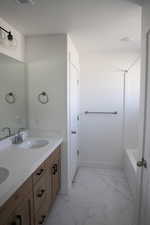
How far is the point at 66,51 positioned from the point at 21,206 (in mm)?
1951

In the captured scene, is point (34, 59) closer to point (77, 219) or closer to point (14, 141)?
point (14, 141)

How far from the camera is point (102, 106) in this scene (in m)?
3.36

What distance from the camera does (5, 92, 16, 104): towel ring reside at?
2110mm

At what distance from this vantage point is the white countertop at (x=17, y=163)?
1.10m

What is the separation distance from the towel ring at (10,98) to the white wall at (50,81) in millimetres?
286

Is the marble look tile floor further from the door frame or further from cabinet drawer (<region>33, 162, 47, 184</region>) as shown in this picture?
cabinet drawer (<region>33, 162, 47, 184</region>)

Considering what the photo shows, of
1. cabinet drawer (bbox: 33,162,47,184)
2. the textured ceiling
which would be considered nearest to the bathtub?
cabinet drawer (bbox: 33,162,47,184)

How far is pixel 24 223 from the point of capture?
51.3 inches

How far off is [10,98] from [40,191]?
1256 millimetres

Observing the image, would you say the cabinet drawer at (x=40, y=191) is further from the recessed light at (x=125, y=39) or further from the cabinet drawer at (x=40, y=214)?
the recessed light at (x=125, y=39)

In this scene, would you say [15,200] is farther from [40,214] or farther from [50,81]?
[50,81]

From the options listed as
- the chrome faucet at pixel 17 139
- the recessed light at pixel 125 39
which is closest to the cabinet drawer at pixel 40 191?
the chrome faucet at pixel 17 139

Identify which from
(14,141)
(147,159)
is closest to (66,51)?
(14,141)

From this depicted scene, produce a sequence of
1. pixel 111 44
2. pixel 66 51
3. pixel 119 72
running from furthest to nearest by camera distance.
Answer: pixel 119 72
pixel 111 44
pixel 66 51
